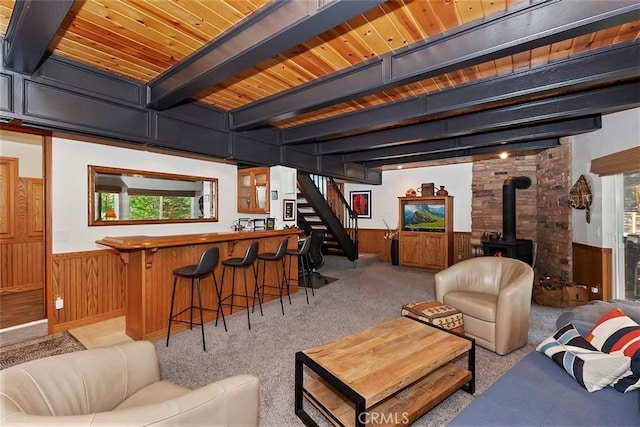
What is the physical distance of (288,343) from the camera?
315 cm

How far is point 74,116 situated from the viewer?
2.76 meters

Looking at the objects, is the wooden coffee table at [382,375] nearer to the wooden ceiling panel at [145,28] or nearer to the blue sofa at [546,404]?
the blue sofa at [546,404]

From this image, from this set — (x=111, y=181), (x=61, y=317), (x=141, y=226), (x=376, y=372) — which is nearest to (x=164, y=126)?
(x=111, y=181)

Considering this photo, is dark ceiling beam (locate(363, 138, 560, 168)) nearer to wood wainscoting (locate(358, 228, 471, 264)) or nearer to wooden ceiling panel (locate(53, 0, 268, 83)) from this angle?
wood wainscoting (locate(358, 228, 471, 264))

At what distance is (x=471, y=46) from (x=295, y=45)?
1305 millimetres

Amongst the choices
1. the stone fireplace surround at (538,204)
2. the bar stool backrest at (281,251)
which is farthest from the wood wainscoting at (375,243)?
the bar stool backrest at (281,251)

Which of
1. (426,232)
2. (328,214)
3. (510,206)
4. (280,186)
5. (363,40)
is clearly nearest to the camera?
(363,40)

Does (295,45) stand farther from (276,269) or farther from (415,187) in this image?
(415,187)

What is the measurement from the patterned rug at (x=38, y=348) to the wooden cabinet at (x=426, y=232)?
656 centimetres

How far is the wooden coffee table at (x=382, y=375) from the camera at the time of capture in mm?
1687

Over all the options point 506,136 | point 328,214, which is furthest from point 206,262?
point 506,136

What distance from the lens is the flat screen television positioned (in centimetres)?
729

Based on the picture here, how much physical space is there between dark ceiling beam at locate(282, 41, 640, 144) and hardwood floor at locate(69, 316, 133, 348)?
3.78m

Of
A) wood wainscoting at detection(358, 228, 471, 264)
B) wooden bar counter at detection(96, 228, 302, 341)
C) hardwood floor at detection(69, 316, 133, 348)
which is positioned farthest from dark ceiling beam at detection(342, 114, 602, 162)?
hardwood floor at detection(69, 316, 133, 348)
